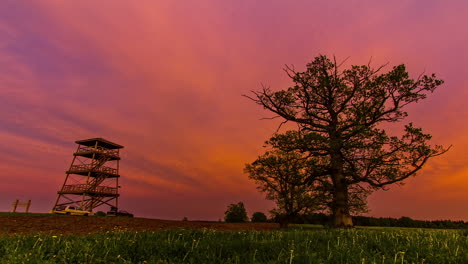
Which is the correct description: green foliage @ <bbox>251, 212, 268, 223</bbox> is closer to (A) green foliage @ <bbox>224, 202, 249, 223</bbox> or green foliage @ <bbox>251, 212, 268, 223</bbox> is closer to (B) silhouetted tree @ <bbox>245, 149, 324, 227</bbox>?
(A) green foliage @ <bbox>224, 202, 249, 223</bbox>

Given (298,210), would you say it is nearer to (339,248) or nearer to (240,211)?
(339,248)

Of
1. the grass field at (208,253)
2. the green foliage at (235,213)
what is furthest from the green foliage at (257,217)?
the grass field at (208,253)

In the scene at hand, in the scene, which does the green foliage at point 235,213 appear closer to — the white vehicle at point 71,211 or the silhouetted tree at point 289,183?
the silhouetted tree at point 289,183

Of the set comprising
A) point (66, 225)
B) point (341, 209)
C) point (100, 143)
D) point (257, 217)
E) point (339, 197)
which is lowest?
point (66, 225)

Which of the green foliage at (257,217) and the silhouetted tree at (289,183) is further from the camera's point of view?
the green foliage at (257,217)

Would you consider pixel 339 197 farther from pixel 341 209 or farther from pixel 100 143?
pixel 100 143

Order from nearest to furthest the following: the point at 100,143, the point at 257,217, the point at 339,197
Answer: the point at 339,197 → the point at 257,217 → the point at 100,143

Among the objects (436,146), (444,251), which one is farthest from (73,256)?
(436,146)

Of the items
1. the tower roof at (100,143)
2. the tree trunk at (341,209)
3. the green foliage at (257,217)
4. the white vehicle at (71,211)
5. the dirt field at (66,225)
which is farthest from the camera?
the tower roof at (100,143)

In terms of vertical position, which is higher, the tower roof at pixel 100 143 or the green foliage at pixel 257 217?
the tower roof at pixel 100 143

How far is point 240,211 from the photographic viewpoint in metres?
41.9

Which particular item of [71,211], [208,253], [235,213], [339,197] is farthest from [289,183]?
[71,211]

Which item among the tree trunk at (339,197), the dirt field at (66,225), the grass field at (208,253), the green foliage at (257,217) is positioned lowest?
the dirt field at (66,225)

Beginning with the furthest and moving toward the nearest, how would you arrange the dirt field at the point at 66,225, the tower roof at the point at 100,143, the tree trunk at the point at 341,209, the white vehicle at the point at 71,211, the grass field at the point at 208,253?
1. the tower roof at the point at 100,143
2. the white vehicle at the point at 71,211
3. the tree trunk at the point at 341,209
4. the dirt field at the point at 66,225
5. the grass field at the point at 208,253
